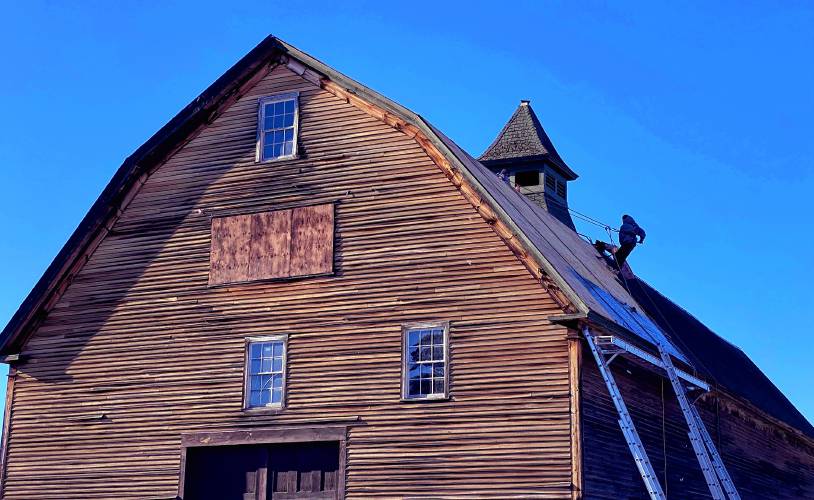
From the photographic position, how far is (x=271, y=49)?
25328 millimetres

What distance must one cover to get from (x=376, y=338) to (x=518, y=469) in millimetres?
3991

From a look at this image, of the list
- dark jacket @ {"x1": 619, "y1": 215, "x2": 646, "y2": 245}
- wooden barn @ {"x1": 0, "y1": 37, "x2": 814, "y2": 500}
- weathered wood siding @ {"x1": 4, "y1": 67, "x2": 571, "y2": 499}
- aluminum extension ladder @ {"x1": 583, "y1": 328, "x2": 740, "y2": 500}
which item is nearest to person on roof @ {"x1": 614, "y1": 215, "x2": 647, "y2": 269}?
dark jacket @ {"x1": 619, "y1": 215, "x2": 646, "y2": 245}

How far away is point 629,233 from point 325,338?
1167 centimetres

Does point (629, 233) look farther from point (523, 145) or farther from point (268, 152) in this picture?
point (268, 152)

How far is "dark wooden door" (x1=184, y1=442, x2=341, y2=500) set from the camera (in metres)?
22.5

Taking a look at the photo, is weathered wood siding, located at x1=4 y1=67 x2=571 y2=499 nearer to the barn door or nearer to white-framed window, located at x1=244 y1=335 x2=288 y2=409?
white-framed window, located at x1=244 y1=335 x2=288 y2=409

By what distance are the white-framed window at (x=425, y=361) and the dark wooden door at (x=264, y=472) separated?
2043 mm

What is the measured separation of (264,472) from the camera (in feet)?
75.2

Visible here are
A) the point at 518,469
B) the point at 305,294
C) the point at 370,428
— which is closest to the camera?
the point at 518,469

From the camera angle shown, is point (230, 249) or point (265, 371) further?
point (230, 249)

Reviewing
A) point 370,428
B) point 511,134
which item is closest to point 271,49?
point 370,428

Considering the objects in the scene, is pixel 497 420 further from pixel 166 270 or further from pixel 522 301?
pixel 166 270

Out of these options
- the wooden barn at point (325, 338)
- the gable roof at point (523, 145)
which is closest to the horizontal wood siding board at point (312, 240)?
the wooden barn at point (325, 338)

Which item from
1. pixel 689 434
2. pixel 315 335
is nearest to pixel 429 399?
pixel 315 335
